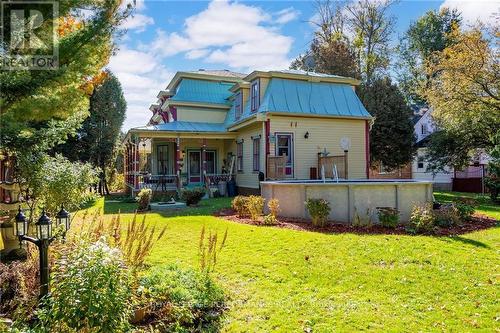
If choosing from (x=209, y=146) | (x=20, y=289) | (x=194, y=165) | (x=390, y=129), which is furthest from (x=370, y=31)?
(x=20, y=289)

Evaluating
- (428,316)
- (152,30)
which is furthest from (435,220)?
(152,30)

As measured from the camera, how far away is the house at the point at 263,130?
1738 centimetres

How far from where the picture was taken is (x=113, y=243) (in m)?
5.07

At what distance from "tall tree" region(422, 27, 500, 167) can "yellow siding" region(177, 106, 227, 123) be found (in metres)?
11.9

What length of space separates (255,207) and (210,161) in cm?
1237

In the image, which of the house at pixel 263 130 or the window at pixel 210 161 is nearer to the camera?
the house at pixel 263 130

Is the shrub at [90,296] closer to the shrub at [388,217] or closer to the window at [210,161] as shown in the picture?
the shrub at [388,217]

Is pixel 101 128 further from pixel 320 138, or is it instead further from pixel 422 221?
pixel 422 221

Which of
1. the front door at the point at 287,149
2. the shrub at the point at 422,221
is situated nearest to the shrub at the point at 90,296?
the shrub at the point at 422,221

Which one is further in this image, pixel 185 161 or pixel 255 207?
pixel 185 161

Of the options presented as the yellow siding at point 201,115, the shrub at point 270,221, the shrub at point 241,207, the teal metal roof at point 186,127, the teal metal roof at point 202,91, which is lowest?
the shrub at point 270,221

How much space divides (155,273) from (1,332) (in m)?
2.12

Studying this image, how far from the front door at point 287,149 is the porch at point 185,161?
155 inches

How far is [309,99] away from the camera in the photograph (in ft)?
60.3
